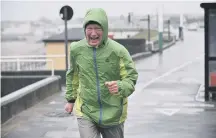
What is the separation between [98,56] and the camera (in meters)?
4.62

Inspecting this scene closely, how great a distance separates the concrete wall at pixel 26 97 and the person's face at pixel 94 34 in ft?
16.5

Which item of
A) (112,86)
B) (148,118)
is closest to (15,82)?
(148,118)

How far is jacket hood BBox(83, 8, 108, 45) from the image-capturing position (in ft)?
14.9

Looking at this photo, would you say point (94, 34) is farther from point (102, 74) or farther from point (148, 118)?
point (148, 118)

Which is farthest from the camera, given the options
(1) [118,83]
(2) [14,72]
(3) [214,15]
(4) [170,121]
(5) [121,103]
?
(2) [14,72]

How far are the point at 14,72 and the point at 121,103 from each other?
13.7 metres

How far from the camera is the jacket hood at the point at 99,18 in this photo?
179 inches

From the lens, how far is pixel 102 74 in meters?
4.62

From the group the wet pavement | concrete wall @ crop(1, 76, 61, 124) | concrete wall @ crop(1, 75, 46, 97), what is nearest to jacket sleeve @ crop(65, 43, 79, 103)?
Answer: the wet pavement

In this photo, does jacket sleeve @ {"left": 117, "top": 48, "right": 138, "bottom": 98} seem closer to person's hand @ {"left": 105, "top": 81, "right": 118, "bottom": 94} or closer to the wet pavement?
person's hand @ {"left": 105, "top": 81, "right": 118, "bottom": 94}

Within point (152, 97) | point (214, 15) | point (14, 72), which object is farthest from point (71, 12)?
point (14, 72)

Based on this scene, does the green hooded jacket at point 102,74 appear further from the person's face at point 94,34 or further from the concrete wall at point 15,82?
the concrete wall at point 15,82

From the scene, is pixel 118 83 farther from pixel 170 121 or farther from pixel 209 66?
pixel 209 66

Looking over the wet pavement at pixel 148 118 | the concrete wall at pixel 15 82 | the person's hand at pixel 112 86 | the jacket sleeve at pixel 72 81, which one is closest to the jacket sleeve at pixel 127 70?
the person's hand at pixel 112 86
